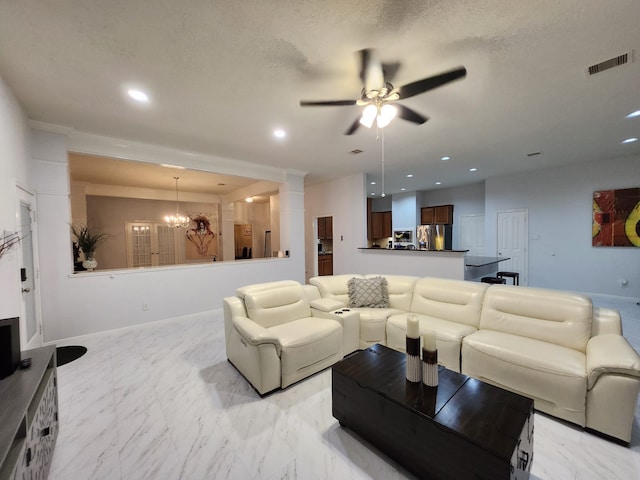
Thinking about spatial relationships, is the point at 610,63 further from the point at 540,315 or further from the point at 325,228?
the point at 325,228

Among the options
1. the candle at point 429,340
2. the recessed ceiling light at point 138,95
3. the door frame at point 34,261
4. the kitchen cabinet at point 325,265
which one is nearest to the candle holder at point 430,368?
the candle at point 429,340

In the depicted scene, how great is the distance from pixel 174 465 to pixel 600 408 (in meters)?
2.84

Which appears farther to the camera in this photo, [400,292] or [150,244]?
[150,244]

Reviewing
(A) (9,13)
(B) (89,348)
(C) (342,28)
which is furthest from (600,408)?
(B) (89,348)

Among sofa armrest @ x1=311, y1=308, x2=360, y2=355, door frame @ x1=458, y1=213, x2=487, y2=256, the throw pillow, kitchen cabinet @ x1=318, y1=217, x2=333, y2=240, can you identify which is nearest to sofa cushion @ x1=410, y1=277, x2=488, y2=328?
the throw pillow

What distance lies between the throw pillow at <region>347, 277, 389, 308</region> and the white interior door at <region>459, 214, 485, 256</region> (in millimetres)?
5644

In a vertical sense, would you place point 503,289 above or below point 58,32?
below

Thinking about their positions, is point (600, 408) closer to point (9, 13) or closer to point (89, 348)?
point (9, 13)

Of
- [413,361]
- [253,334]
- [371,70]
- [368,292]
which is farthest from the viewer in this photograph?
[368,292]

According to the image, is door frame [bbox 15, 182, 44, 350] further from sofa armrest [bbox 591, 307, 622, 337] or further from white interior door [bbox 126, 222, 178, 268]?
sofa armrest [bbox 591, 307, 622, 337]

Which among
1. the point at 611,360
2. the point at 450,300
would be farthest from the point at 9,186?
the point at 611,360

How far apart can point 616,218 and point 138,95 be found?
26.9ft

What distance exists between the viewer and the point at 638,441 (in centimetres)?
176

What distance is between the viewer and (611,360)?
1.75m
